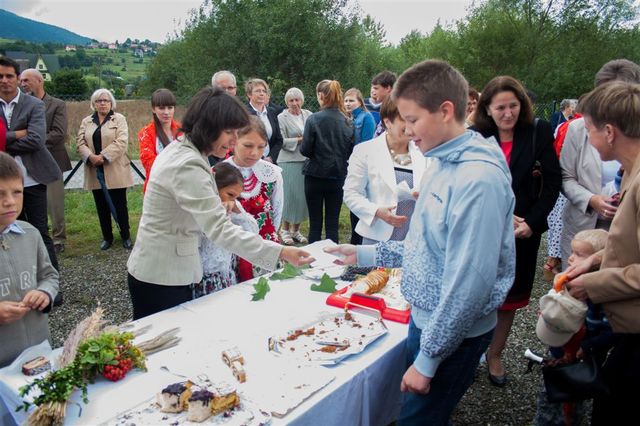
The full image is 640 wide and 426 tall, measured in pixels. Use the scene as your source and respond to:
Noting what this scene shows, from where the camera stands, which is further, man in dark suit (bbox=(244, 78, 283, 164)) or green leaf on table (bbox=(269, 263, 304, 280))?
man in dark suit (bbox=(244, 78, 283, 164))

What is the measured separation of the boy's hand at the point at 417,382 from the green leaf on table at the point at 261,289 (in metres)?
1.11

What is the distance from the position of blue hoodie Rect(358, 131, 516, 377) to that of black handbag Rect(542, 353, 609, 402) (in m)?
0.51

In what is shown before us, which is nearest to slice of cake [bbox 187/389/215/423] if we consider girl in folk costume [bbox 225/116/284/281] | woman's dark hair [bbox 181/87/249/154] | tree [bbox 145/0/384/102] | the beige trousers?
woman's dark hair [bbox 181/87/249/154]

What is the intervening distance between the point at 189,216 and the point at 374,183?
54.0 inches

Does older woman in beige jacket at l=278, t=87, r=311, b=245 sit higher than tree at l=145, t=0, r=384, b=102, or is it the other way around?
tree at l=145, t=0, r=384, b=102

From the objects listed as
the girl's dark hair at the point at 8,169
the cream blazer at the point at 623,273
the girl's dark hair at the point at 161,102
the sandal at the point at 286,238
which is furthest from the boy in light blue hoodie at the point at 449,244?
the sandal at the point at 286,238

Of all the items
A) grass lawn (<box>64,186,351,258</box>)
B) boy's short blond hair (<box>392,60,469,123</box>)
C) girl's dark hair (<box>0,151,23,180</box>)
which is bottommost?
grass lawn (<box>64,186,351,258</box>)

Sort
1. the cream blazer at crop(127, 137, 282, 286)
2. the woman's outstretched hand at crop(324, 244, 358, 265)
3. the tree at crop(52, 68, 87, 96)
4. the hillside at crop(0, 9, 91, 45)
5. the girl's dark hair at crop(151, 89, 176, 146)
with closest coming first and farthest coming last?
1. the woman's outstretched hand at crop(324, 244, 358, 265)
2. the cream blazer at crop(127, 137, 282, 286)
3. the girl's dark hair at crop(151, 89, 176, 146)
4. the tree at crop(52, 68, 87, 96)
5. the hillside at crop(0, 9, 91, 45)

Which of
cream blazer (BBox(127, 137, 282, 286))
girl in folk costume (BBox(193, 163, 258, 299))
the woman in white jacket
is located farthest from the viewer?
the woman in white jacket

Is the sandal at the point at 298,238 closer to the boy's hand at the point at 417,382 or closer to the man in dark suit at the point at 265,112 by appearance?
the man in dark suit at the point at 265,112

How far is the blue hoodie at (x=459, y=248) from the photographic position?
1.41 metres

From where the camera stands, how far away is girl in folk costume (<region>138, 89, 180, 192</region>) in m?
5.02

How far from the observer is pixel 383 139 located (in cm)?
328

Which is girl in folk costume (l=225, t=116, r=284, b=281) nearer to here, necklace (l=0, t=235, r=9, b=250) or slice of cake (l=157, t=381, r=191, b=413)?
necklace (l=0, t=235, r=9, b=250)
